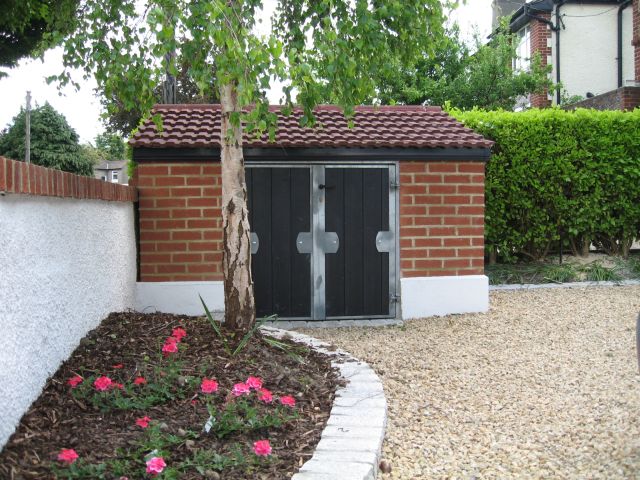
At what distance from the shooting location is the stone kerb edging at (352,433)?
3.07 meters

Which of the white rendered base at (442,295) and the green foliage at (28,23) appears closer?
the green foliage at (28,23)

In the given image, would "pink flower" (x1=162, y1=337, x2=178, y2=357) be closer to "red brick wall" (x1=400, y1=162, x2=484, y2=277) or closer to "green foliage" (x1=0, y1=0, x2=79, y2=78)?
"green foliage" (x1=0, y1=0, x2=79, y2=78)

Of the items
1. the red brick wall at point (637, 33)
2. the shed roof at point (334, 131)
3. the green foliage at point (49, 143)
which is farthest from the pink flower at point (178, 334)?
the green foliage at point (49, 143)

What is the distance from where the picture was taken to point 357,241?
25.3 ft

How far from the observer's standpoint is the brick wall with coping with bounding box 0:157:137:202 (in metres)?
3.22

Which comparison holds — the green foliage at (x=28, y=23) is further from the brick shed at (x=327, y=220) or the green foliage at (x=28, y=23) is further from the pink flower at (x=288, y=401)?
the pink flower at (x=288, y=401)

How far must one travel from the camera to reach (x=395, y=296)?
785cm

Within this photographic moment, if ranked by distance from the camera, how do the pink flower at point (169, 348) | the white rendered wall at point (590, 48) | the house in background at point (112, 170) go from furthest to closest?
the house in background at point (112, 170) → the white rendered wall at point (590, 48) → the pink flower at point (169, 348)

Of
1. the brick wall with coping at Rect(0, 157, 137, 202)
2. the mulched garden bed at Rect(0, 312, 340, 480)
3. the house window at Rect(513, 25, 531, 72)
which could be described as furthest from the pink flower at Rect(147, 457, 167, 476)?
the house window at Rect(513, 25, 531, 72)

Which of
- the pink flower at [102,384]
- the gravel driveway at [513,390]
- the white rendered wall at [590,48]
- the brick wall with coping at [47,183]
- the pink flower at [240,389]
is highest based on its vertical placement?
the white rendered wall at [590,48]

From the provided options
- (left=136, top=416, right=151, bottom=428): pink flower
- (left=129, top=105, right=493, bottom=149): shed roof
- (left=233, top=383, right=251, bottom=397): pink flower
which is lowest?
(left=136, top=416, right=151, bottom=428): pink flower

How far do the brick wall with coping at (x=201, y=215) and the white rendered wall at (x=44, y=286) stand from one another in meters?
1.65

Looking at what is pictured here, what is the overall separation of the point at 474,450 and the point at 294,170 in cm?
433

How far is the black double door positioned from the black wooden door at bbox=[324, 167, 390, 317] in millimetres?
11
